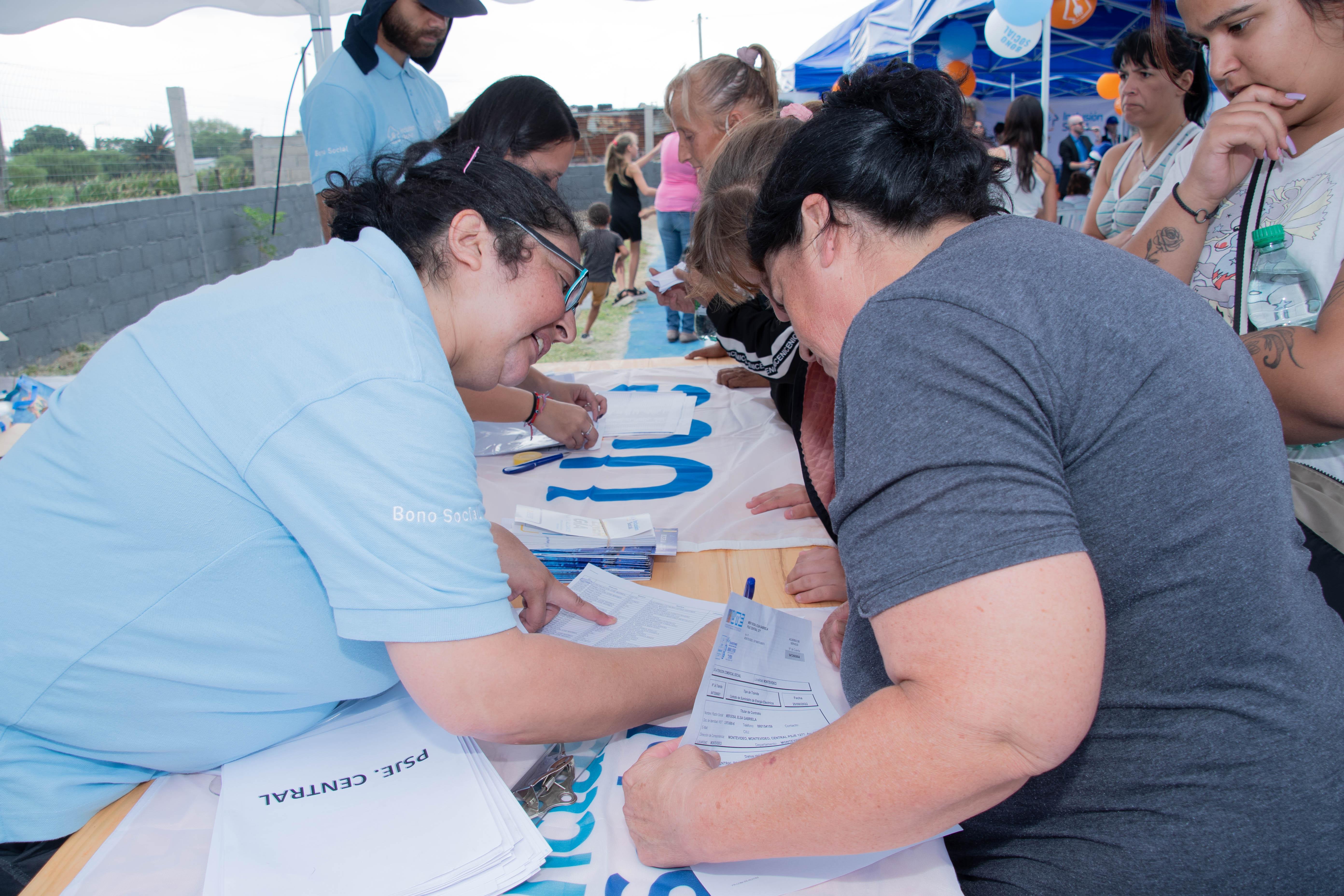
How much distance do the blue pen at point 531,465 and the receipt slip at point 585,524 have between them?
338 mm

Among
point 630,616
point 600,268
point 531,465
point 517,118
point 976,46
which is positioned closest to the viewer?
point 630,616

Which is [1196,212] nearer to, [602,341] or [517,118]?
[517,118]

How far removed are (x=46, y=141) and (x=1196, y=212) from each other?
6812 mm

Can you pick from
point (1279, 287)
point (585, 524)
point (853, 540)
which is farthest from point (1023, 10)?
point (853, 540)

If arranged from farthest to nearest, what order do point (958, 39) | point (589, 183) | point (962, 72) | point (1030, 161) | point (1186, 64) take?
point (589, 183), point (958, 39), point (962, 72), point (1030, 161), point (1186, 64)

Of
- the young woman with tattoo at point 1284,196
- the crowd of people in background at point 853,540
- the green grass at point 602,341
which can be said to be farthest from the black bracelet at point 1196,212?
the green grass at point 602,341

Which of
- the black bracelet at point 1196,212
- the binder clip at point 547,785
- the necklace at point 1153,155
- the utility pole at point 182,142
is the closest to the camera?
the binder clip at point 547,785

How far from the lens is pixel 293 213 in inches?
342

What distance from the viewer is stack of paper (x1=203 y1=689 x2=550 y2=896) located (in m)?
0.80

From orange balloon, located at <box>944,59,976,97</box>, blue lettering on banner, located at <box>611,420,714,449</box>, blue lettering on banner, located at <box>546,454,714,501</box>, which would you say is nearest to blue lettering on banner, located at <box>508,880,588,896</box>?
blue lettering on banner, located at <box>546,454,714,501</box>

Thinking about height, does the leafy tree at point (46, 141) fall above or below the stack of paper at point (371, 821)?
above

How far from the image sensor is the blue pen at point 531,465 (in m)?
1.98

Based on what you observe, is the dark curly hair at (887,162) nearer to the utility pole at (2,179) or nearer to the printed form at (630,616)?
the printed form at (630,616)

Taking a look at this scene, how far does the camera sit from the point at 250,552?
2.81 feet
